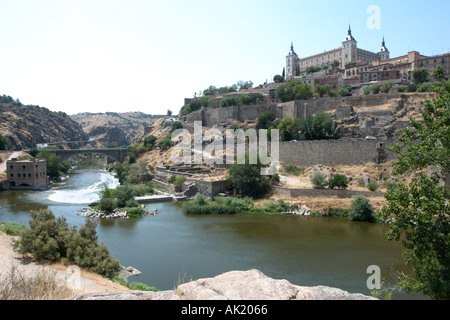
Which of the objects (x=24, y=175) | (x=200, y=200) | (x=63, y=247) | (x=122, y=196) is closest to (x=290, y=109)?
(x=200, y=200)

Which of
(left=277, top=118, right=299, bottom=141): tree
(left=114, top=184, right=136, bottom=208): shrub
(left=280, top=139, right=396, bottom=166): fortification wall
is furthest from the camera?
(left=277, top=118, right=299, bottom=141): tree

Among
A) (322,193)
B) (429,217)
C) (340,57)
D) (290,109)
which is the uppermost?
(340,57)

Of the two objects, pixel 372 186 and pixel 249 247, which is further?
pixel 372 186

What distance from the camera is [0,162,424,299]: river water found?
8.98 m

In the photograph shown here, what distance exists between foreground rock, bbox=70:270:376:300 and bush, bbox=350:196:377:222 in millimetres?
11984

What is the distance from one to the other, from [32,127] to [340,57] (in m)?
45.0

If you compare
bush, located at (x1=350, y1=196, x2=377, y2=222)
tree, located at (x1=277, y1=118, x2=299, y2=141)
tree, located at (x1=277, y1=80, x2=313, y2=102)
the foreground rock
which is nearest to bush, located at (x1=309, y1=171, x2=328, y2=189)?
bush, located at (x1=350, y1=196, x2=377, y2=222)

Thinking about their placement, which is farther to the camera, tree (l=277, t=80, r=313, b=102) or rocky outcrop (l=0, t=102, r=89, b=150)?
rocky outcrop (l=0, t=102, r=89, b=150)

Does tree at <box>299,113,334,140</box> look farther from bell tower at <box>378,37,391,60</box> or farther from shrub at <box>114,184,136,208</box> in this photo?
bell tower at <box>378,37,391,60</box>

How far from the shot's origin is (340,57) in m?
50.3

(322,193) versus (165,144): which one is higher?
(165,144)

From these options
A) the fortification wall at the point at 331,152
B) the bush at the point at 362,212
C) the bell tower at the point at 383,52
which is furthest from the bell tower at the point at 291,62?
the bush at the point at 362,212

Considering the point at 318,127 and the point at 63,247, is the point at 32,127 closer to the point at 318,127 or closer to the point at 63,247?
the point at 318,127

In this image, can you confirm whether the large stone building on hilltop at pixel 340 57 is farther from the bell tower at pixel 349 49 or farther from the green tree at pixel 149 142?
the green tree at pixel 149 142
